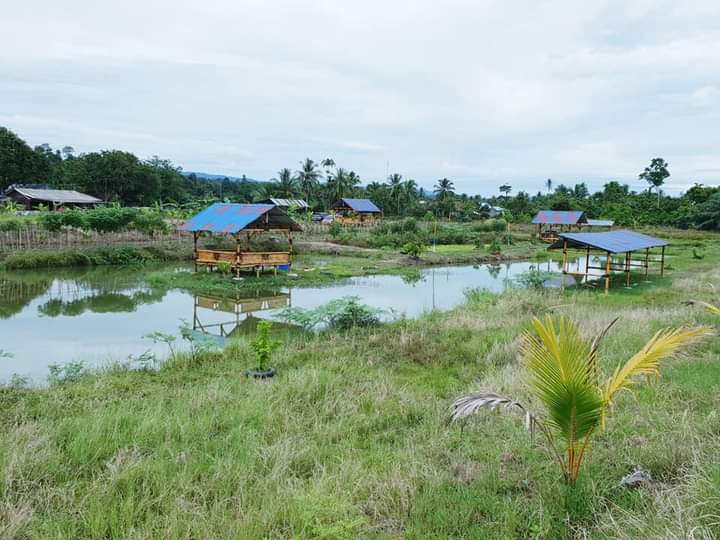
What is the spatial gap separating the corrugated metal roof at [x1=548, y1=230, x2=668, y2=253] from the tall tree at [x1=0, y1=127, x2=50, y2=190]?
1789 inches

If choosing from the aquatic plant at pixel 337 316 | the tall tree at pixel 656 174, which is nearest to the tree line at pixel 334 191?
the tall tree at pixel 656 174

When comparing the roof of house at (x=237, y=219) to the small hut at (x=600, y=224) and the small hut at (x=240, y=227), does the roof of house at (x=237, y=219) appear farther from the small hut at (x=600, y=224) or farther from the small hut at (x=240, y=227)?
the small hut at (x=600, y=224)

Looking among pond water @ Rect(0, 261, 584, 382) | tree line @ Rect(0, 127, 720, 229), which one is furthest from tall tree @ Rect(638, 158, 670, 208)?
pond water @ Rect(0, 261, 584, 382)

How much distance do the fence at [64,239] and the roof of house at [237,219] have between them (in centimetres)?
747

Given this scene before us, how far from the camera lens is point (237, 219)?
2002 centimetres

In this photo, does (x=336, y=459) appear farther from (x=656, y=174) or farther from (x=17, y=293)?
(x=656, y=174)

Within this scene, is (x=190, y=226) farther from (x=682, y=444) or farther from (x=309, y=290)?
(x=682, y=444)

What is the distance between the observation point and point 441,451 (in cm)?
446

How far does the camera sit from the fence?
23344 millimetres

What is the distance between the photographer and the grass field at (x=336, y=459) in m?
3.29

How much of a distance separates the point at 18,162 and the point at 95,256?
98.0 ft

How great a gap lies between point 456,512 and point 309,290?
14.3 meters

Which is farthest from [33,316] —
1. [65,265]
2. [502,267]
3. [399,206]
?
[399,206]

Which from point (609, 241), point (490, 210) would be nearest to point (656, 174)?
point (490, 210)
